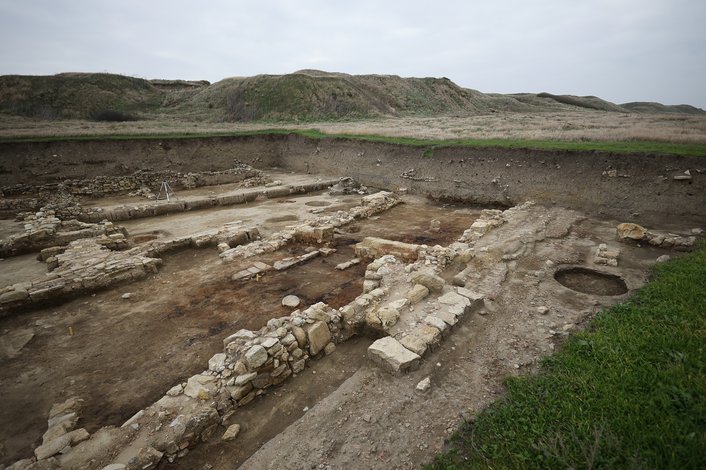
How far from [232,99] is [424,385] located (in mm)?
47841

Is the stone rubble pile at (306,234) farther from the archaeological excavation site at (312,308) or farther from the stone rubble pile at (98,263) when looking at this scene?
the stone rubble pile at (98,263)

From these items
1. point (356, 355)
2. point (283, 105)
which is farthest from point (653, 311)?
point (283, 105)

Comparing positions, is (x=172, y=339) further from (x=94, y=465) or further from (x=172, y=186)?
(x=172, y=186)

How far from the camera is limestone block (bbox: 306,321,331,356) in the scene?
17.0 ft

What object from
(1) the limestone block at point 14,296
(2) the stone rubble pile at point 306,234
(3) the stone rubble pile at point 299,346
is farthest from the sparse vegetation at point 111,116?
(3) the stone rubble pile at point 299,346

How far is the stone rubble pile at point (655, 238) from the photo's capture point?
316 inches

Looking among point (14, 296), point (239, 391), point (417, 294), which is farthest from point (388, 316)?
point (14, 296)

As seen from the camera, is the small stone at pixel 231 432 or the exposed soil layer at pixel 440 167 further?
the exposed soil layer at pixel 440 167

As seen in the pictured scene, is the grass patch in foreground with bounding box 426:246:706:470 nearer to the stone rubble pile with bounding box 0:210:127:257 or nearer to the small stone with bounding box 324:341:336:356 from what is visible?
the small stone with bounding box 324:341:336:356

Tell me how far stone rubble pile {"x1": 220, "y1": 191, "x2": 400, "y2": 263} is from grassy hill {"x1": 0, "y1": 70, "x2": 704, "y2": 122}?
94.7 feet

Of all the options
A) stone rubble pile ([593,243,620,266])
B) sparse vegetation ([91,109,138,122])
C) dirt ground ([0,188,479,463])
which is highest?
sparse vegetation ([91,109,138,122])

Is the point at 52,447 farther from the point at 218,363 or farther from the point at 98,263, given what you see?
the point at 98,263

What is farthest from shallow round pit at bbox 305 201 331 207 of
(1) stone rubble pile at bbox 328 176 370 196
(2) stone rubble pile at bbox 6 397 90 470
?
(2) stone rubble pile at bbox 6 397 90 470

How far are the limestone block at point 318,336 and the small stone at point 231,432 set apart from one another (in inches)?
58.6
